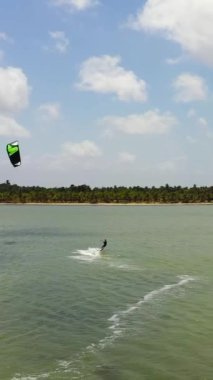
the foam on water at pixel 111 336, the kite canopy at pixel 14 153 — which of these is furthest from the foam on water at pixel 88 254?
the kite canopy at pixel 14 153

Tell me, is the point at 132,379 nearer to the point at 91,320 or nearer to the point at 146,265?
the point at 91,320

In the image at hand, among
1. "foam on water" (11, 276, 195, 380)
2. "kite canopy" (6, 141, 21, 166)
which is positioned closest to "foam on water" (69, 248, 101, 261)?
"foam on water" (11, 276, 195, 380)

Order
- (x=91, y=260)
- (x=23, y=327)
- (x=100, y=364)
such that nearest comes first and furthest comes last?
(x=100, y=364) < (x=23, y=327) < (x=91, y=260)

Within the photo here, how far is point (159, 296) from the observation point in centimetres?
3494

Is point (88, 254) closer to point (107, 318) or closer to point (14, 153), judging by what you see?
point (107, 318)

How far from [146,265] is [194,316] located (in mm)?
20252

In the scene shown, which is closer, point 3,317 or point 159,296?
point 3,317

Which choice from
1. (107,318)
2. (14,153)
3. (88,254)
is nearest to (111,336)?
(107,318)

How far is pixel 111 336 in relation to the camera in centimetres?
2544

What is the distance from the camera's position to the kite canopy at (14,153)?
16.2 metres

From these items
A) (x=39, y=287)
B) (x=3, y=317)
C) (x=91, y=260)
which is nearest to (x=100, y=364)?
(x=3, y=317)

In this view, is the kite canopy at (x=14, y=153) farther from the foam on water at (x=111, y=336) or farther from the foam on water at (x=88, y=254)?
the foam on water at (x=88, y=254)

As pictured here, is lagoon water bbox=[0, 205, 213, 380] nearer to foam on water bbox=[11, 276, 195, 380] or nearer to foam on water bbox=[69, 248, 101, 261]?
foam on water bbox=[11, 276, 195, 380]

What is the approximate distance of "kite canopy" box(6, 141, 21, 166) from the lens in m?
16.2
